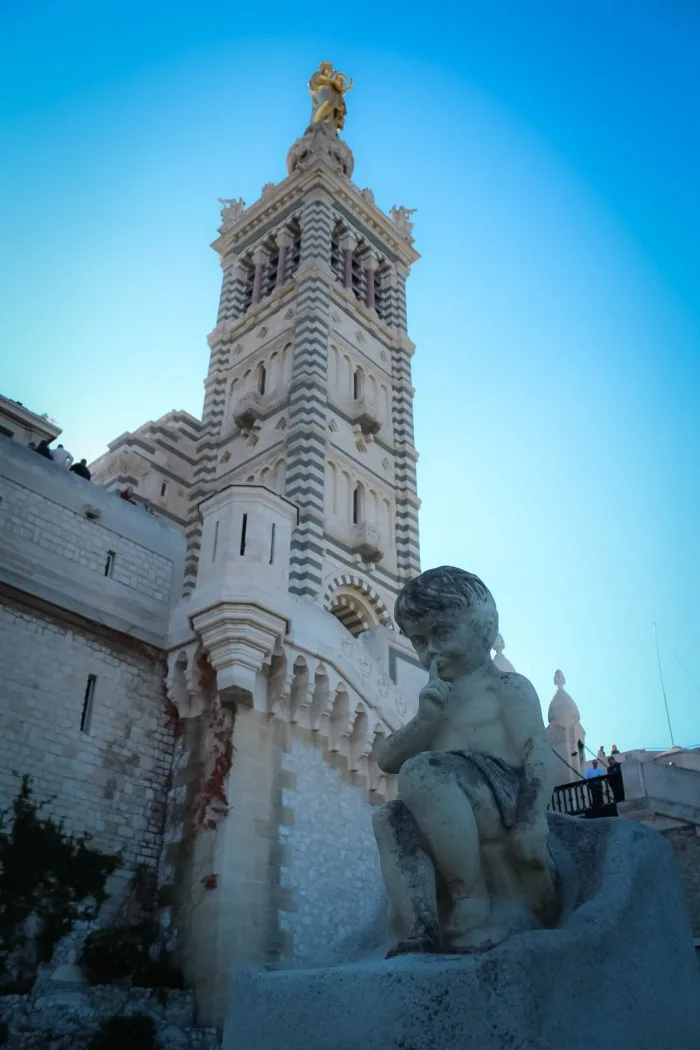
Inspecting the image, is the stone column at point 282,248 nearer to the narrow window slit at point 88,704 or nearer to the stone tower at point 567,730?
the stone tower at point 567,730

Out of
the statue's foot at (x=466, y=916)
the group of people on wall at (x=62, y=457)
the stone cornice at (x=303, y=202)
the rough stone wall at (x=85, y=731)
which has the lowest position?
the statue's foot at (x=466, y=916)

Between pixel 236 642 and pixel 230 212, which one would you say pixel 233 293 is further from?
pixel 236 642

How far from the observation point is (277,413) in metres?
26.0

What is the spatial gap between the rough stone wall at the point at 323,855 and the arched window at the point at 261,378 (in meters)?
17.3

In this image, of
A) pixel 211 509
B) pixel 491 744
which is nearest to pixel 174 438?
pixel 211 509

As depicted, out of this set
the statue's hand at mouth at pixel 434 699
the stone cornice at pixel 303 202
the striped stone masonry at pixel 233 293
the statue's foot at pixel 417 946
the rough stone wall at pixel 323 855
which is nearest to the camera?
the statue's foot at pixel 417 946

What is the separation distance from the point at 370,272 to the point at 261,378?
669cm

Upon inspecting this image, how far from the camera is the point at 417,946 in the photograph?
3.21 m

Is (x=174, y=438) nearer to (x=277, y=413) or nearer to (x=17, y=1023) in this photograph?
(x=277, y=413)

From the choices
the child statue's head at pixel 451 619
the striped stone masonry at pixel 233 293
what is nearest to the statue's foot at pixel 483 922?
the child statue's head at pixel 451 619

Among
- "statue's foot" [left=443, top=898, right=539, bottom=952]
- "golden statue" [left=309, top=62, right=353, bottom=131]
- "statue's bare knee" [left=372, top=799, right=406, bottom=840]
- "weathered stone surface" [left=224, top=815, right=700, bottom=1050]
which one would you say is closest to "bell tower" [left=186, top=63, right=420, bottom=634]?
"golden statue" [left=309, top=62, right=353, bottom=131]

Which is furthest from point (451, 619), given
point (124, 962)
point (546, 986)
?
point (124, 962)

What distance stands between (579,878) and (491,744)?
2.16ft

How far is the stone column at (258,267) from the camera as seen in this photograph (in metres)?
30.9
